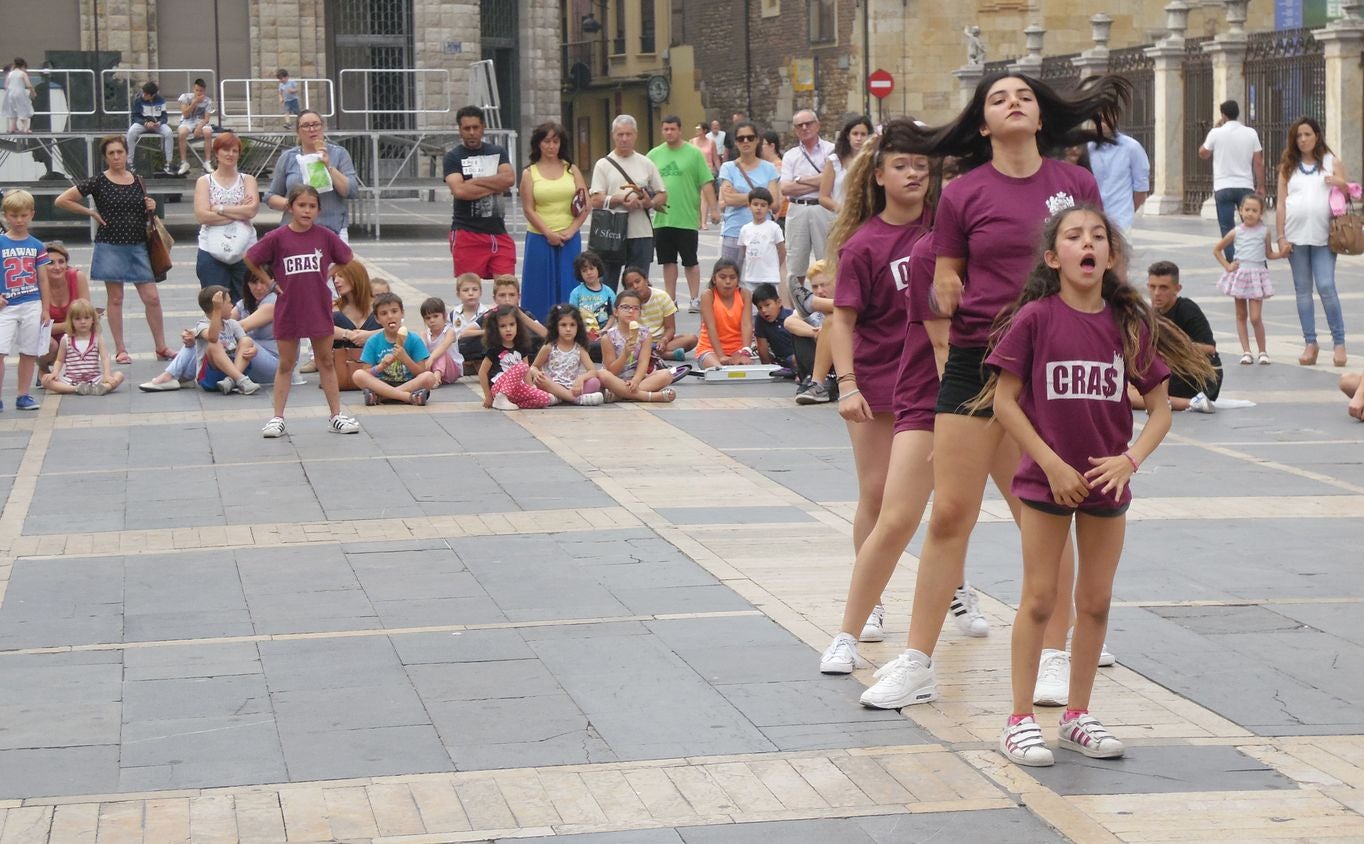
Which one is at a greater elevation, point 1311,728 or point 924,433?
point 924,433

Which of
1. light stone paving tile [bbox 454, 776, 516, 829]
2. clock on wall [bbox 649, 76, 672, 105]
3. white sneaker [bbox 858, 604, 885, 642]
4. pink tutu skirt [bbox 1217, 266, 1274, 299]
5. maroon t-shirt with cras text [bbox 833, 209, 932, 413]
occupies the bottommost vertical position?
light stone paving tile [bbox 454, 776, 516, 829]

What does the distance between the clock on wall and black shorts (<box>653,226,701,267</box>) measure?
133 ft

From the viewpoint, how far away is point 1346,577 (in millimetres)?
7832

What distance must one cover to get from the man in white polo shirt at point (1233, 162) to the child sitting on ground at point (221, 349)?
41.6ft

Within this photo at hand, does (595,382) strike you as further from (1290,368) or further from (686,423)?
(1290,368)

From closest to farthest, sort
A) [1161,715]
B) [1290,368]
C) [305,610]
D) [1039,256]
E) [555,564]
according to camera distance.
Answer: [1039,256], [1161,715], [305,610], [555,564], [1290,368]

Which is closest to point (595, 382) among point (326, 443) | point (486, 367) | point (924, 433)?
point (486, 367)

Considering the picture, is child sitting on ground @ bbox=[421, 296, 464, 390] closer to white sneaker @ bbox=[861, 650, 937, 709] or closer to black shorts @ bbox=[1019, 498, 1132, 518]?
white sneaker @ bbox=[861, 650, 937, 709]

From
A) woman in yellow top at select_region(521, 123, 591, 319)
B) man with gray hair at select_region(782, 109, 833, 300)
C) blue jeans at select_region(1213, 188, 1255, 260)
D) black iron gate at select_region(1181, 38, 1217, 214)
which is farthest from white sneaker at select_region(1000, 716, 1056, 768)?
black iron gate at select_region(1181, 38, 1217, 214)

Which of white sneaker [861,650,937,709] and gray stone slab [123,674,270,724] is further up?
white sneaker [861,650,937,709]

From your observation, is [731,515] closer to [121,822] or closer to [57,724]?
[57,724]

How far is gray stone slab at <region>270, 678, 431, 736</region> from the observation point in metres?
5.89

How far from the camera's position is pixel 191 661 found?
6.70 metres

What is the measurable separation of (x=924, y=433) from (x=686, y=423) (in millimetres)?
6216
